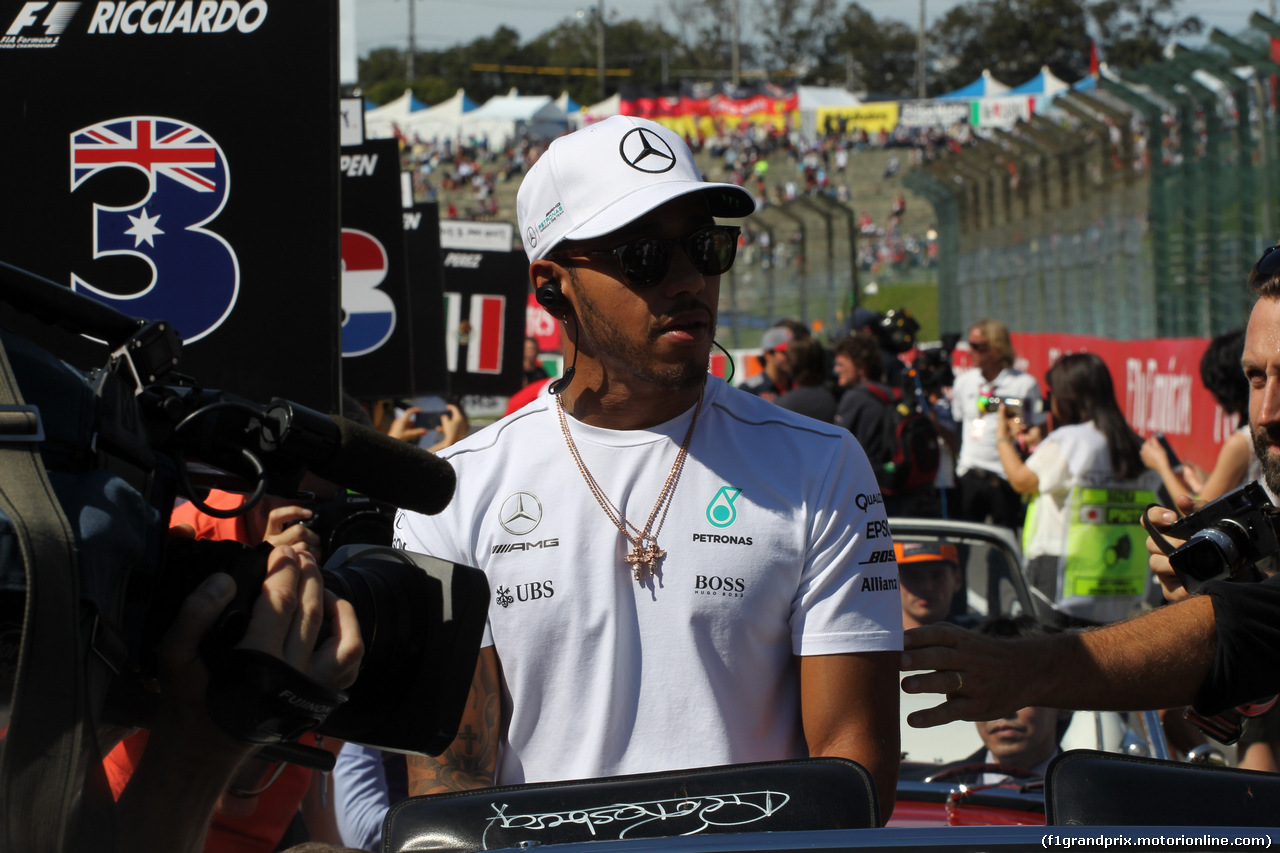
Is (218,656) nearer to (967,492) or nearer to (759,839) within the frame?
(759,839)

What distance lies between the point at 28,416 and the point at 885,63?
11121cm

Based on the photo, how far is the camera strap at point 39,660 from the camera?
0.94 meters

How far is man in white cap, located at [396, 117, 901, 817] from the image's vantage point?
2051 mm

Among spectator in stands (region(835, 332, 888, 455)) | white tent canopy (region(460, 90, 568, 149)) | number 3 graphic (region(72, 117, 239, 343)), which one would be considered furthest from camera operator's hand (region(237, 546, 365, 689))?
white tent canopy (region(460, 90, 568, 149))

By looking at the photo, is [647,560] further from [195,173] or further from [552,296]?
[195,173]

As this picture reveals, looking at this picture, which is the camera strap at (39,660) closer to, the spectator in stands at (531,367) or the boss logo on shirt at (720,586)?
the boss logo on shirt at (720,586)

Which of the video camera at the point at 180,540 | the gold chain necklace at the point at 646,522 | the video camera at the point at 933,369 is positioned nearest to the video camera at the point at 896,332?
the video camera at the point at 933,369

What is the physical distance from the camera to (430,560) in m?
1.60

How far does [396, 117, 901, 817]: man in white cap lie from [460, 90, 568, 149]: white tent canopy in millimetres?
61289

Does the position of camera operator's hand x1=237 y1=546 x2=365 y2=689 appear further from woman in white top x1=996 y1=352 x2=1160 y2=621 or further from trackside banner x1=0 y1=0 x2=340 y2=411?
woman in white top x1=996 y1=352 x2=1160 y2=621

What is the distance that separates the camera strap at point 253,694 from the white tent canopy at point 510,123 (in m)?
62.4

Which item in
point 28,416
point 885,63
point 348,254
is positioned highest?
point 885,63

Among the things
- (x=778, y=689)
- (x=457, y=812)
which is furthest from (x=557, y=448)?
(x=457, y=812)
